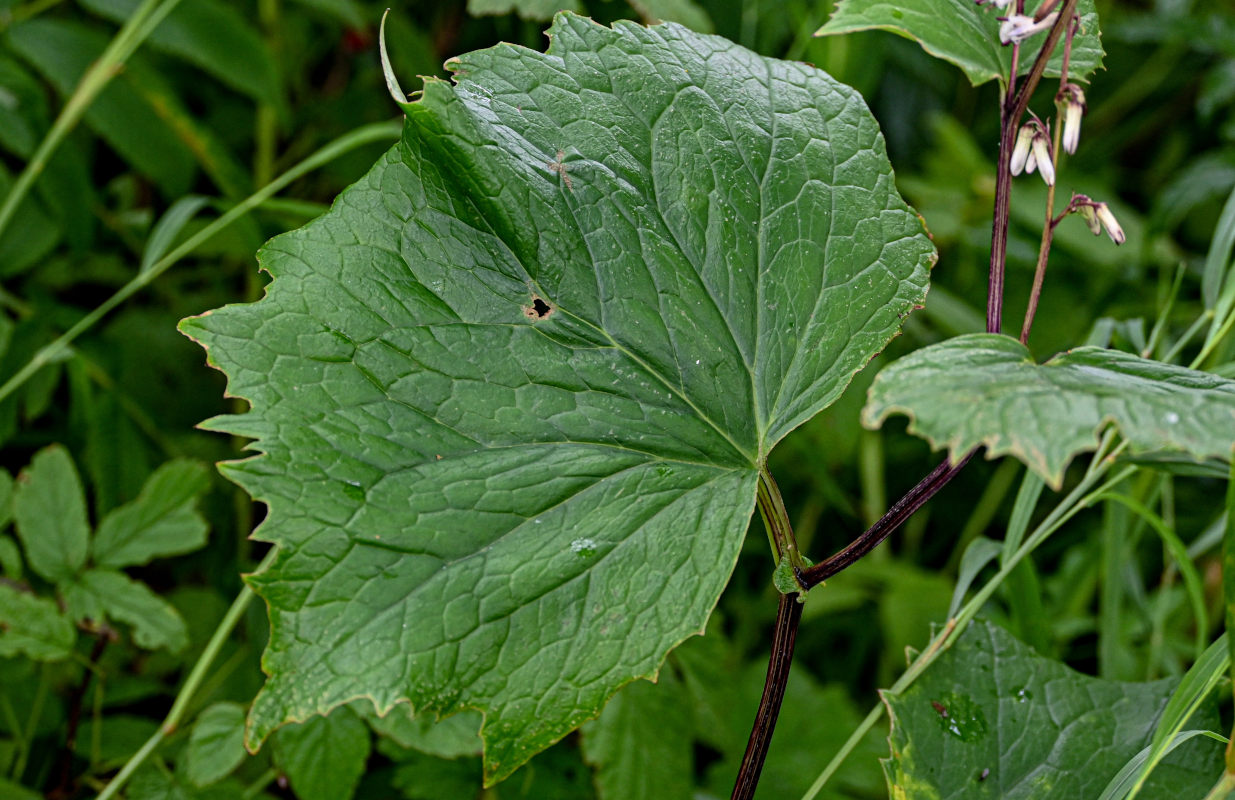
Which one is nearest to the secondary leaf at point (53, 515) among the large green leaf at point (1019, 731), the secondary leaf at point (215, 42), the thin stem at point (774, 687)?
the secondary leaf at point (215, 42)

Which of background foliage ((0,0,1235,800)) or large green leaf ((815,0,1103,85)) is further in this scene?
background foliage ((0,0,1235,800))

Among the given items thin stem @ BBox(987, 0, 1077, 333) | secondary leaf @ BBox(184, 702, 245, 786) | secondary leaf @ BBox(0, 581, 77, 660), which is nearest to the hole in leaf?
thin stem @ BBox(987, 0, 1077, 333)

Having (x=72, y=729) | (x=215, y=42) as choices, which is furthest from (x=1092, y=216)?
(x=215, y=42)

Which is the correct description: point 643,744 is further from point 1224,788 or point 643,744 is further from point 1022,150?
point 1022,150

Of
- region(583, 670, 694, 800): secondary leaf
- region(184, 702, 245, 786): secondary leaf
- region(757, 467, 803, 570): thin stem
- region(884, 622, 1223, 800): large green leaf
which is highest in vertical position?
region(757, 467, 803, 570): thin stem

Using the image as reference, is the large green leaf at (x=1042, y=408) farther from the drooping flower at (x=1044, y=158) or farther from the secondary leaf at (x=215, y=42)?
the secondary leaf at (x=215, y=42)

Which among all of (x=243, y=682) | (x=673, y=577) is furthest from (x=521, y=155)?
(x=243, y=682)

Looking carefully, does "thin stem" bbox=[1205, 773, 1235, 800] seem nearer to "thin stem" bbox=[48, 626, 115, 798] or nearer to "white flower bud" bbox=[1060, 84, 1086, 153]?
"white flower bud" bbox=[1060, 84, 1086, 153]

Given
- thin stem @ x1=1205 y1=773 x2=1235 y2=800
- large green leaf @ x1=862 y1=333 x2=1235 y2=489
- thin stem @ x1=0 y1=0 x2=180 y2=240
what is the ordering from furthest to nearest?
thin stem @ x1=0 y1=0 x2=180 y2=240 → thin stem @ x1=1205 y1=773 x2=1235 y2=800 → large green leaf @ x1=862 y1=333 x2=1235 y2=489

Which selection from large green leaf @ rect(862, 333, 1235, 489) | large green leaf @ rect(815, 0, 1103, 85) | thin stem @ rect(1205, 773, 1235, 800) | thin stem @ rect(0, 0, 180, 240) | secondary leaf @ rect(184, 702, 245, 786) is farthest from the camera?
thin stem @ rect(0, 0, 180, 240)
